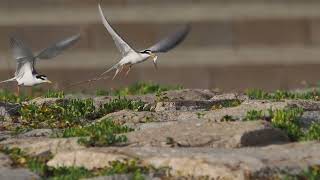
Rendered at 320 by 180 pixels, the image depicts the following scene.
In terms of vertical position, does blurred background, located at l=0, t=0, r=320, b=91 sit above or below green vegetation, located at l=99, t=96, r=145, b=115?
above

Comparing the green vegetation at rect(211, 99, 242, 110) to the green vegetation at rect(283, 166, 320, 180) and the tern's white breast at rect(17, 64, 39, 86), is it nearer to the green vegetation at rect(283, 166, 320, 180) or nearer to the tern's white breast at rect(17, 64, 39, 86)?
the tern's white breast at rect(17, 64, 39, 86)

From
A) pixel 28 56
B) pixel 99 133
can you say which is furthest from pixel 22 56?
pixel 99 133

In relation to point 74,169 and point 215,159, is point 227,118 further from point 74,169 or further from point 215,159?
point 74,169

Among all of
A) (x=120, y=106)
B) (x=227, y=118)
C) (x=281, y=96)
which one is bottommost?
(x=227, y=118)

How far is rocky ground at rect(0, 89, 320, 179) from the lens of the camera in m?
8.94

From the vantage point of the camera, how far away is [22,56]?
12.7 metres

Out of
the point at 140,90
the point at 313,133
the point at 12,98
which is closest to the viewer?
the point at 313,133

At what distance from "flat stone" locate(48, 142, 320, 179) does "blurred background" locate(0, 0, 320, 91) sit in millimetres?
10043

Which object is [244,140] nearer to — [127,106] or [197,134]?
[197,134]

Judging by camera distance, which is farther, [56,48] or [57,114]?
[56,48]

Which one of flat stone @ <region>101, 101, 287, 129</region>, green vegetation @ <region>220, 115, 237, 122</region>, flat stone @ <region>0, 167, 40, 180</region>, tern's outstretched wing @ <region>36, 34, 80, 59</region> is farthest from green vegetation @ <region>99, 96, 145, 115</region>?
flat stone @ <region>0, 167, 40, 180</region>

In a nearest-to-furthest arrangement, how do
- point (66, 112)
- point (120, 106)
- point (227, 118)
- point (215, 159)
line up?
point (215, 159)
point (227, 118)
point (66, 112)
point (120, 106)

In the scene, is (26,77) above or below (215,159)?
above

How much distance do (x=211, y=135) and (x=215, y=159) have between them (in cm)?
87
